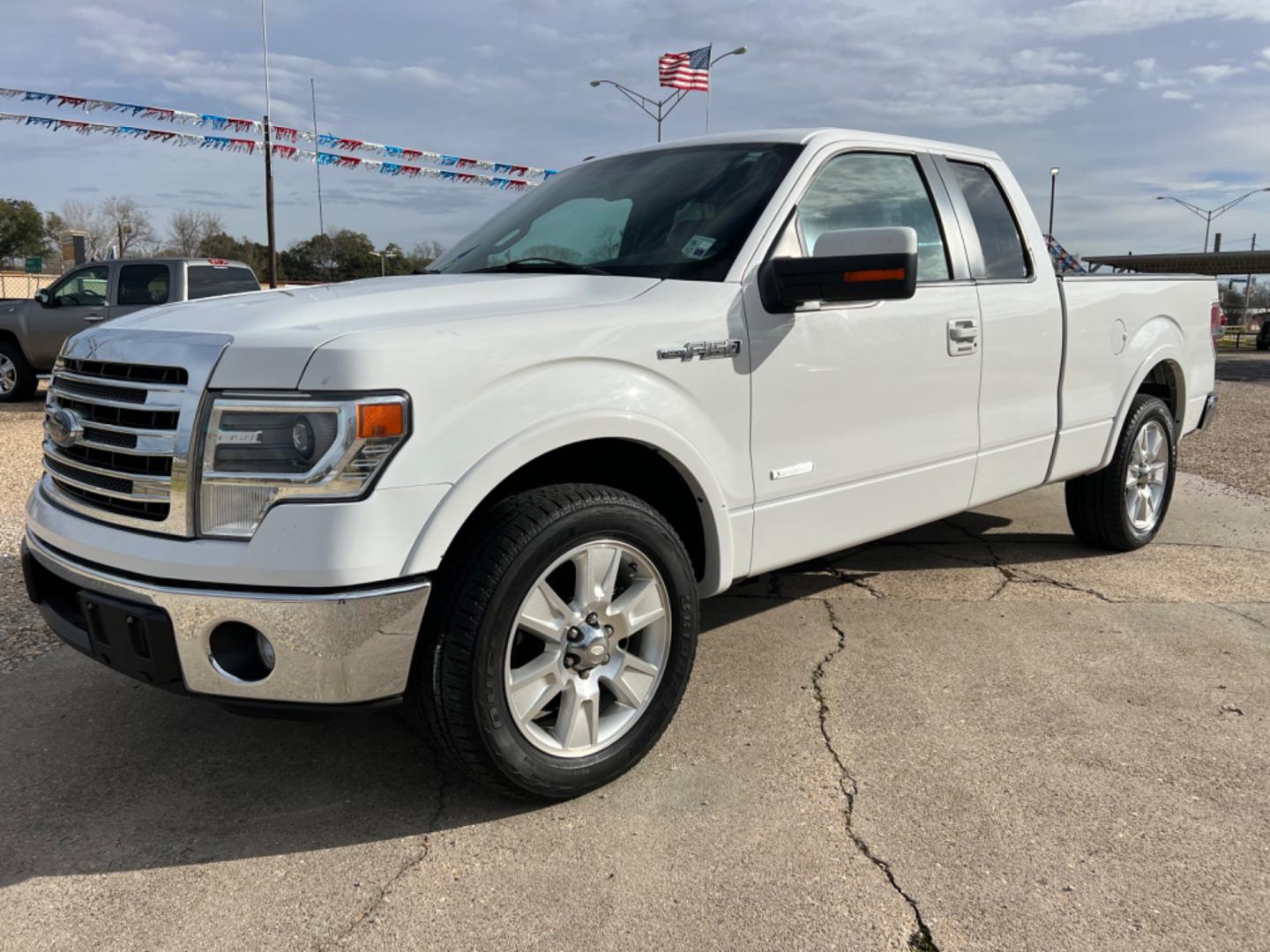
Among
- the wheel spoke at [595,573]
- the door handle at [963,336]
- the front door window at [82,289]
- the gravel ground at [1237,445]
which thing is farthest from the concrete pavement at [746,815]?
the front door window at [82,289]

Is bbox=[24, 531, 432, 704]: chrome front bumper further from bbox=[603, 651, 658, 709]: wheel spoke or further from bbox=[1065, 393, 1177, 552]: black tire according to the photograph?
bbox=[1065, 393, 1177, 552]: black tire

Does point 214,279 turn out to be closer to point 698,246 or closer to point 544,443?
point 698,246

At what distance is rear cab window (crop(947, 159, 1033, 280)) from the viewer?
4.10 metres

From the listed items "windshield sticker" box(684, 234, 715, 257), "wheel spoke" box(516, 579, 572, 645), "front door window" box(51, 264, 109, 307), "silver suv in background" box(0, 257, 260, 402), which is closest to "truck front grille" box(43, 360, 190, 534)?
"wheel spoke" box(516, 579, 572, 645)

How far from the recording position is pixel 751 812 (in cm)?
269

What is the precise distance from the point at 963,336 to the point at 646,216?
4.33 feet

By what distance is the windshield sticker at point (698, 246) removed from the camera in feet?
10.4

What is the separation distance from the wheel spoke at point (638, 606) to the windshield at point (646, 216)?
991 mm

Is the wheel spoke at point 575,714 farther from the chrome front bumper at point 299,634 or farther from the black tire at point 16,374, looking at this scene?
the black tire at point 16,374

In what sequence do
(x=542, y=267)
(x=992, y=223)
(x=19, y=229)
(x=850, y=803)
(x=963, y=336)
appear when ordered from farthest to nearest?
(x=19, y=229)
(x=992, y=223)
(x=963, y=336)
(x=542, y=267)
(x=850, y=803)

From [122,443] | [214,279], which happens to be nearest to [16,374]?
[214,279]

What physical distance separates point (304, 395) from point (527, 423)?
0.55 meters

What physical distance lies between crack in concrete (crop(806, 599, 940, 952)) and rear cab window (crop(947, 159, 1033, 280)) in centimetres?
168

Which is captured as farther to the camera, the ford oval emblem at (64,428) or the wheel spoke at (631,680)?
the wheel spoke at (631,680)
